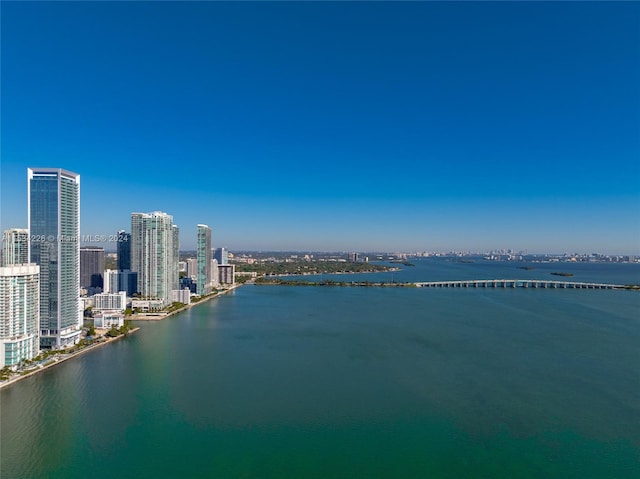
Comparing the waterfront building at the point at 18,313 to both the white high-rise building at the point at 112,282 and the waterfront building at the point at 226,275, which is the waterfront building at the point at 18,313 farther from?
the waterfront building at the point at 226,275

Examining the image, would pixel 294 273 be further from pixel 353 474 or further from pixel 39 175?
pixel 353 474

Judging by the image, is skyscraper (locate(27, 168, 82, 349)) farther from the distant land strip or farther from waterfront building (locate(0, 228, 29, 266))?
the distant land strip

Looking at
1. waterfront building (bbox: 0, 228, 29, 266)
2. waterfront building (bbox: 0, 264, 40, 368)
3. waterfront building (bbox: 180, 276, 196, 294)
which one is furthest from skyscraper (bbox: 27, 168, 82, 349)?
waterfront building (bbox: 180, 276, 196, 294)

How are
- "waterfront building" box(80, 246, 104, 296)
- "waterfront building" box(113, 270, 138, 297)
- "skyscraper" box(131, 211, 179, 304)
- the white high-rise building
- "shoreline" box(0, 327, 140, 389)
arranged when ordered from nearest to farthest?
1. "shoreline" box(0, 327, 140, 389)
2. "skyscraper" box(131, 211, 179, 304)
3. "waterfront building" box(113, 270, 138, 297)
4. the white high-rise building
5. "waterfront building" box(80, 246, 104, 296)

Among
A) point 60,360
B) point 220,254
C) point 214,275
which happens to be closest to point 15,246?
point 60,360

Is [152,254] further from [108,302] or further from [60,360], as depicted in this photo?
[60,360]

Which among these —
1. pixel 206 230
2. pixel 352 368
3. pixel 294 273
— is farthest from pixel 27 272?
pixel 294 273
